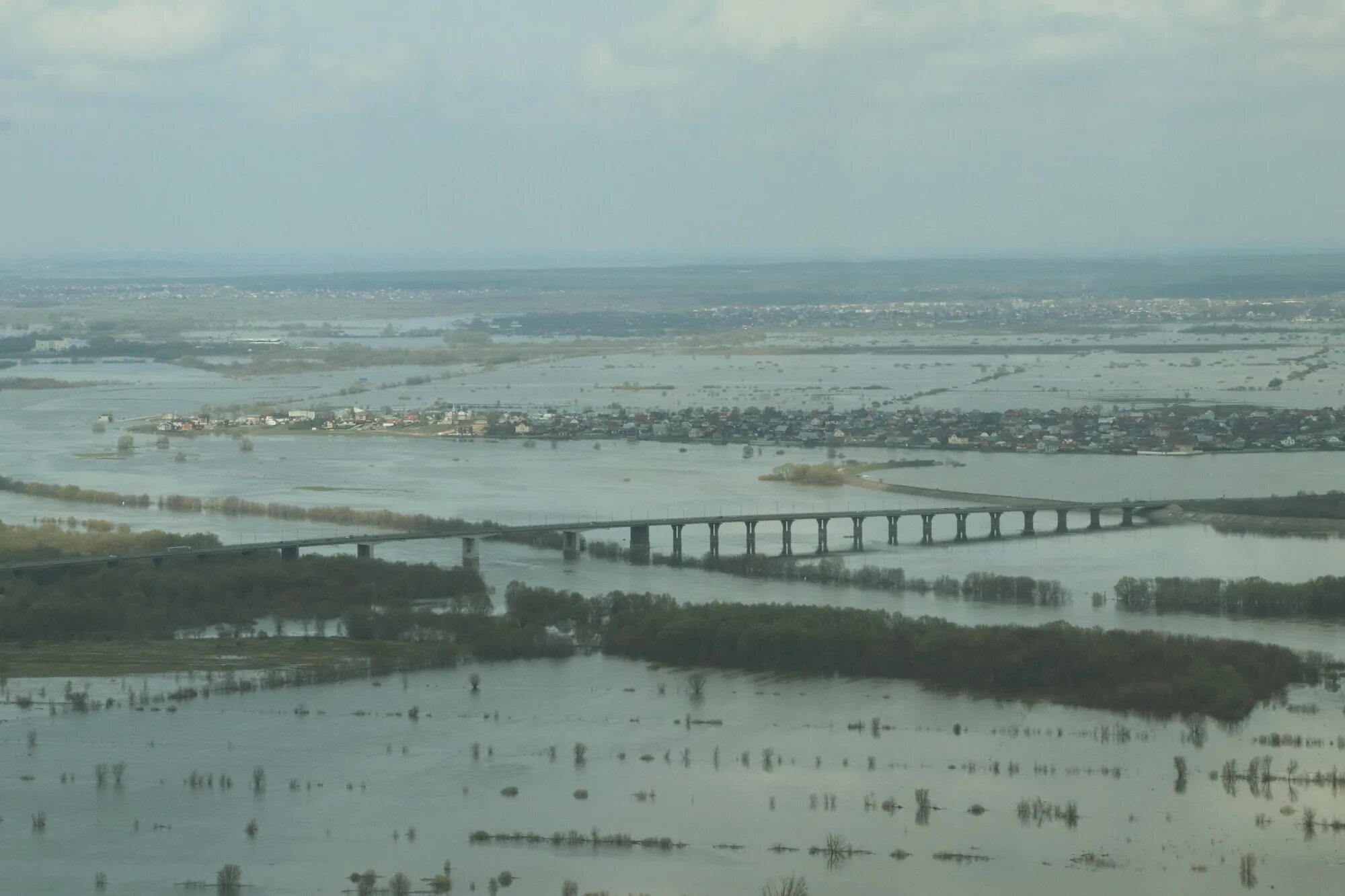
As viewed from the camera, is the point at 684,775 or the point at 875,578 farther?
the point at 875,578

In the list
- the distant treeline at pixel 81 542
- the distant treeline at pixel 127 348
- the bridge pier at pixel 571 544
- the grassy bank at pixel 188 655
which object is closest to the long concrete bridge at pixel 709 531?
the bridge pier at pixel 571 544

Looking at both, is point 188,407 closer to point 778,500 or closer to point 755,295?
point 778,500

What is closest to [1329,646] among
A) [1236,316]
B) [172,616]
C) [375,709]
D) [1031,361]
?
[375,709]

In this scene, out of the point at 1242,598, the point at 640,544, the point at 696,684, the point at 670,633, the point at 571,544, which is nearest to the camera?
the point at 696,684

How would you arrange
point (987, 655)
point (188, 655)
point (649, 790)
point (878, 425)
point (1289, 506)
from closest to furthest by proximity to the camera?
point (649, 790) < point (987, 655) < point (188, 655) < point (1289, 506) < point (878, 425)

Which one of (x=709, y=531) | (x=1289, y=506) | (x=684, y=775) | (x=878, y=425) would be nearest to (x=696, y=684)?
(x=684, y=775)

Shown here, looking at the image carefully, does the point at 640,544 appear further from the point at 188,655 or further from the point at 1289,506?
the point at 1289,506
